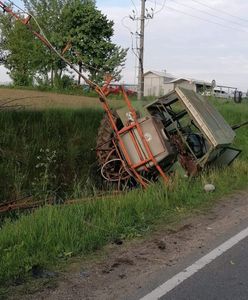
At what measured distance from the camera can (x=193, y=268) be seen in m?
5.39

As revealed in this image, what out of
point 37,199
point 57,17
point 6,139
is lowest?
point 37,199

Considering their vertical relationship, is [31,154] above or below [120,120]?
below

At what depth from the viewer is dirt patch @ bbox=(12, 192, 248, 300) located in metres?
4.71

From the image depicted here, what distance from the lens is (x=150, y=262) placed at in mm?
5527

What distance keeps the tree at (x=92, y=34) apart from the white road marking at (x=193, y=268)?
2364 inches

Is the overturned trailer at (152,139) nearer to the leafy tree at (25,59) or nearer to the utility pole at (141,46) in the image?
the utility pole at (141,46)

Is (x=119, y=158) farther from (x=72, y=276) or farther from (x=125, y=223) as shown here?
(x=72, y=276)

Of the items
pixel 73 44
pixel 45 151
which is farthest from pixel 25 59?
pixel 45 151

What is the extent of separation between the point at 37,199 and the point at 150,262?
13.3 ft

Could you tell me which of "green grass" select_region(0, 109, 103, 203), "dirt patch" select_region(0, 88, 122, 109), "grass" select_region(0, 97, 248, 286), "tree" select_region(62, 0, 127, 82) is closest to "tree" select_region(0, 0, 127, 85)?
"tree" select_region(62, 0, 127, 82)

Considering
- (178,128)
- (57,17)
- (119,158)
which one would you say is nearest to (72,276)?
(119,158)

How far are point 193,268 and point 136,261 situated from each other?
2.04ft

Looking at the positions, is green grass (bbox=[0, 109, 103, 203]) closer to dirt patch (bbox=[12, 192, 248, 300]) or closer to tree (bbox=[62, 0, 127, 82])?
dirt patch (bbox=[12, 192, 248, 300])

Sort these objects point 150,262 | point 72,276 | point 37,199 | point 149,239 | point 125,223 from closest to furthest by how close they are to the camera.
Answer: point 72,276 → point 150,262 → point 149,239 → point 125,223 → point 37,199
